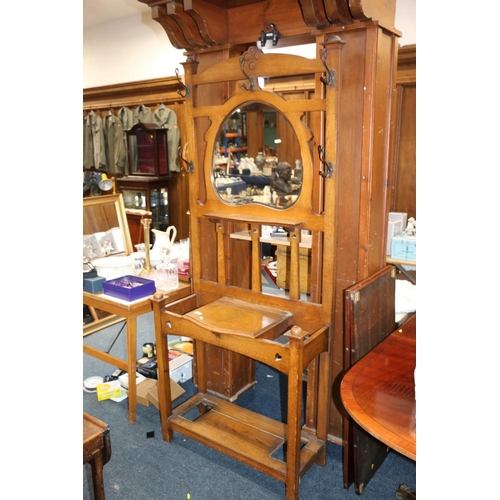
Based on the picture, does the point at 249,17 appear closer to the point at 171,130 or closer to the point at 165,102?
the point at 171,130

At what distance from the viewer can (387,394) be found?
1.51m

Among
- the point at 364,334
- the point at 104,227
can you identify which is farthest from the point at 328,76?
the point at 104,227

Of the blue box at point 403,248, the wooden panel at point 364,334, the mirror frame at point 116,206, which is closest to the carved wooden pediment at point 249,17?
the wooden panel at point 364,334

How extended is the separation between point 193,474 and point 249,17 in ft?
7.26

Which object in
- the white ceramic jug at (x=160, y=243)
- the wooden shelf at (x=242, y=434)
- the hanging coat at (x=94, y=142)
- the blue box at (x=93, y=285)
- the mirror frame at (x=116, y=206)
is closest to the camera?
the wooden shelf at (x=242, y=434)

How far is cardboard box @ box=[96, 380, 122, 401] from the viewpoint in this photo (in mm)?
2850

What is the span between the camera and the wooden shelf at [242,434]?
6.94 ft

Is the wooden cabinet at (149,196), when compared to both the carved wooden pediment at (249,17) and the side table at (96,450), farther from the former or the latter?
the side table at (96,450)

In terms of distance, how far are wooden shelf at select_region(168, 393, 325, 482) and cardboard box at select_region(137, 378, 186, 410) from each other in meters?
0.23

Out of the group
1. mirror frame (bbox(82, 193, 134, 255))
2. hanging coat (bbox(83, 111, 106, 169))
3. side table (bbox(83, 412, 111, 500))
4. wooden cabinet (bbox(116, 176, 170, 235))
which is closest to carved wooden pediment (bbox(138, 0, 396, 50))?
mirror frame (bbox(82, 193, 134, 255))

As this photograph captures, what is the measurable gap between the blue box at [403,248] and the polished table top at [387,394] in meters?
1.36
